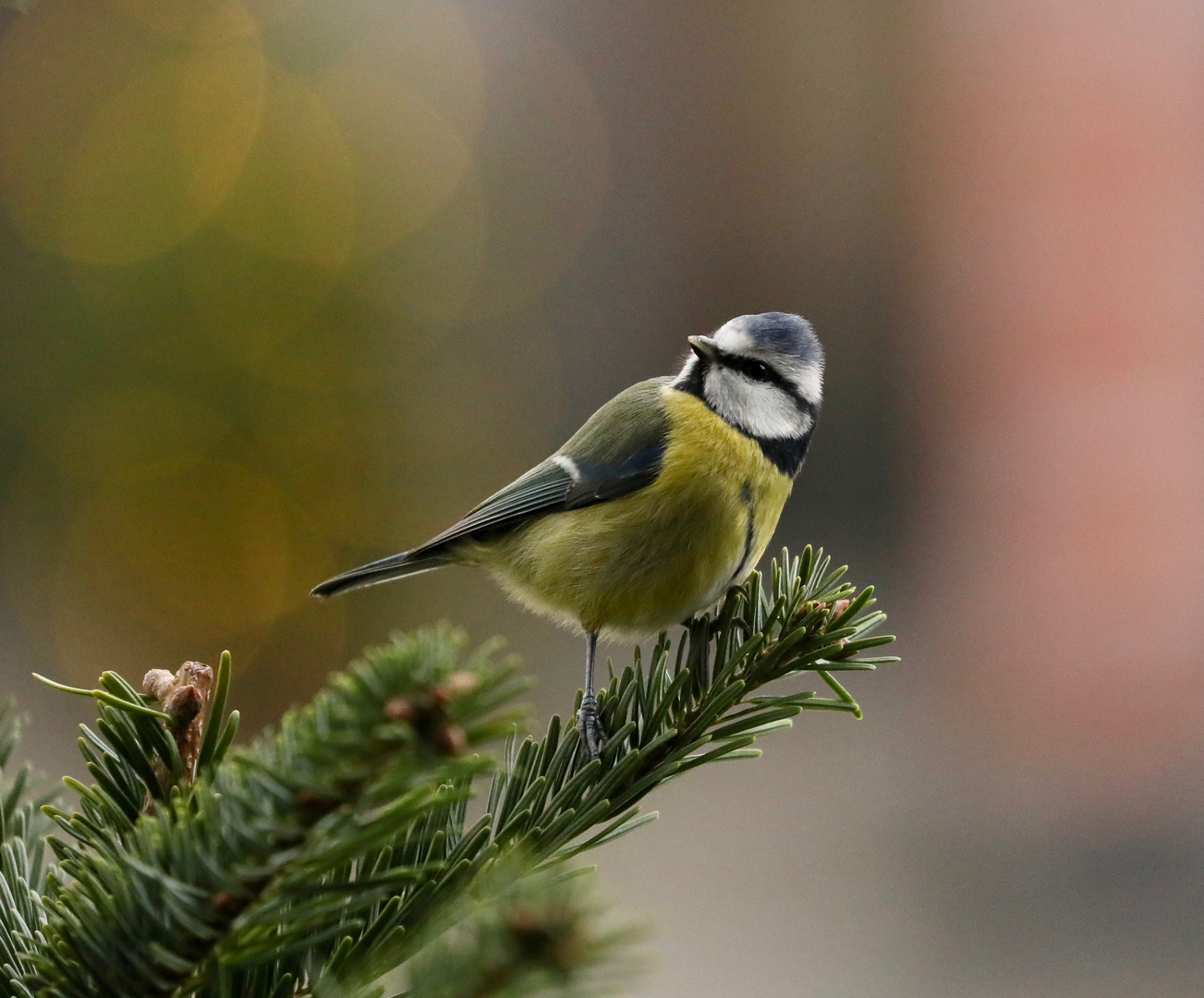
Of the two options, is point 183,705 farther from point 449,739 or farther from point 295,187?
point 295,187

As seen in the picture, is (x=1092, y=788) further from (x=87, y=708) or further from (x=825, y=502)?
(x=87, y=708)

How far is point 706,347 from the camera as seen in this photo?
873mm

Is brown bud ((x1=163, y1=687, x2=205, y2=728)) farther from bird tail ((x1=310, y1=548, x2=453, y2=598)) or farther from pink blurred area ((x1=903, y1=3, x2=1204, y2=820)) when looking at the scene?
pink blurred area ((x1=903, y1=3, x2=1204, y2=820))

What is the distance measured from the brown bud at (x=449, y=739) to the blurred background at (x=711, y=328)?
1.61m

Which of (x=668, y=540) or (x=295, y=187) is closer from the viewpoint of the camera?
(x=668, y=540)

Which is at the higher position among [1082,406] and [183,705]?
[183,705]

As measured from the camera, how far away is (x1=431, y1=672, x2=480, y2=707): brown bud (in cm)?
20

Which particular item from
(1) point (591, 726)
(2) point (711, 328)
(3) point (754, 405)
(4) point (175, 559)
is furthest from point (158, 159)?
(1) point (591, 726)

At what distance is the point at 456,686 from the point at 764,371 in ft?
2.30

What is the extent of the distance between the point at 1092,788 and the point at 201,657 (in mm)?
1662

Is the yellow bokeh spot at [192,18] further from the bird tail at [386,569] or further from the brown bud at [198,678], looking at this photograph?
the brown bud at [198,678]

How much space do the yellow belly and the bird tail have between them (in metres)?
0.09

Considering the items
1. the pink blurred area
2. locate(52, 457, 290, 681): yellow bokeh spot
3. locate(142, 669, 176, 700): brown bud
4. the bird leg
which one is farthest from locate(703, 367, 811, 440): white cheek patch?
the pink blurred area

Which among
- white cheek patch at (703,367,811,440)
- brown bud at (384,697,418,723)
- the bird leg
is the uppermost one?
brown bud at (384,697,418,723)
